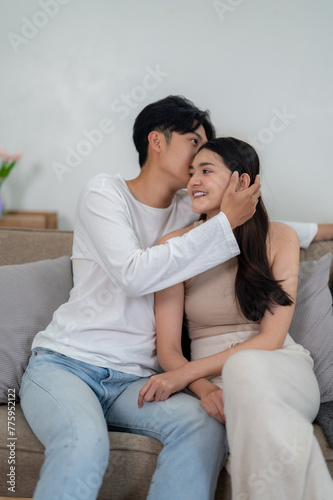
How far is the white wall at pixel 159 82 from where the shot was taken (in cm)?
241

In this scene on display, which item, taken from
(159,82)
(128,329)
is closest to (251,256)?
(128,329)

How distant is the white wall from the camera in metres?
2.41

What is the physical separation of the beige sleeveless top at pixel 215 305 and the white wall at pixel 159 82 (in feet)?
3.41

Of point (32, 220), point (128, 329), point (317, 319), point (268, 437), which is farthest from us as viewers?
point (32, 220)

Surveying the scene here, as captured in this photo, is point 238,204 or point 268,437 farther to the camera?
point 238,204

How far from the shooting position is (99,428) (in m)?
1.14

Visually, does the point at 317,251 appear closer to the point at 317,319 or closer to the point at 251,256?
the point at 317,319

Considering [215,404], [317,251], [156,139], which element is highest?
[156,139]

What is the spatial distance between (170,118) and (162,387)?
86cm

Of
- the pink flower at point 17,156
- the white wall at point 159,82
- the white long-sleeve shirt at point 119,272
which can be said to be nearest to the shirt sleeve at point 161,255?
the white long-sleeve shirt at point 119,272

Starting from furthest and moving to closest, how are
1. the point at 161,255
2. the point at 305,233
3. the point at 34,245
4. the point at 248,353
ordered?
the point at 34,245 < the point at 305,233 < the point at 161,255 < the point at 248,353

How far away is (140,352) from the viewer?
1458 millimetres

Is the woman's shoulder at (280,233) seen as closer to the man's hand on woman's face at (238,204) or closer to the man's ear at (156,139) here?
the man's hand on woman's face at (238,204)

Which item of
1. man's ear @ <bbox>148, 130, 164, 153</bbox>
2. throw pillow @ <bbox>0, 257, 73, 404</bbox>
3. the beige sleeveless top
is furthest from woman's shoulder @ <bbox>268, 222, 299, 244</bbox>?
throw pillow @ <bbox>0, 257, 73, 404</bbox>
